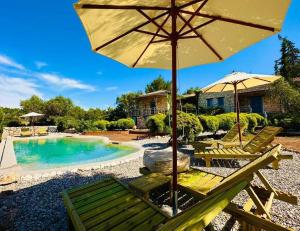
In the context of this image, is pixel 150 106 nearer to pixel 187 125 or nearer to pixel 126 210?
pixel 187 125

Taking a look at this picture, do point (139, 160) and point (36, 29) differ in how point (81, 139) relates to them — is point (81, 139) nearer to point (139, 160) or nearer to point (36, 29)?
point (139, 160)

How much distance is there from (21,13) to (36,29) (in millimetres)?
5176

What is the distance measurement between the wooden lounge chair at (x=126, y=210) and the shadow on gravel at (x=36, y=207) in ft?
2.83

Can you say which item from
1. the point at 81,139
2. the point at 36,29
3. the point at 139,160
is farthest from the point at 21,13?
the point at 139,160

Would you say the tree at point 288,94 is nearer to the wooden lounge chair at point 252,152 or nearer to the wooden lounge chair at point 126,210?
the wooden lounge chair at point 252,152

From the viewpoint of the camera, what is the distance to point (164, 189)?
496 centimetres

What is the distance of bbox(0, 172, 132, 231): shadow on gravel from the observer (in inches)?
143

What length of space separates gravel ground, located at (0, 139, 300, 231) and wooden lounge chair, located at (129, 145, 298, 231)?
593mm

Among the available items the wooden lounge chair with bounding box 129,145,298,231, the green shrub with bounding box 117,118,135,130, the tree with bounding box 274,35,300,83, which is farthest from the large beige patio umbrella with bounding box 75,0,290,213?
the tree with bounding box 274,35,300,83

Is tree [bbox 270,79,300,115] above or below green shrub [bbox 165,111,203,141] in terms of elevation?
above

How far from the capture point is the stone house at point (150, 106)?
29.6 metres

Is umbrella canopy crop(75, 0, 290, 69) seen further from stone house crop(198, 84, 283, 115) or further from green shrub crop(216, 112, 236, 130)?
stone house crop(198, 84, 283, 115)

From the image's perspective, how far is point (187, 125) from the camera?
1095 cm

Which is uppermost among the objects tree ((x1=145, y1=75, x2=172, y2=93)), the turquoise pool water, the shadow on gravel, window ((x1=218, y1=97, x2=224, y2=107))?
tree ((x1=145, y1=75, x2=172, y2=93))
